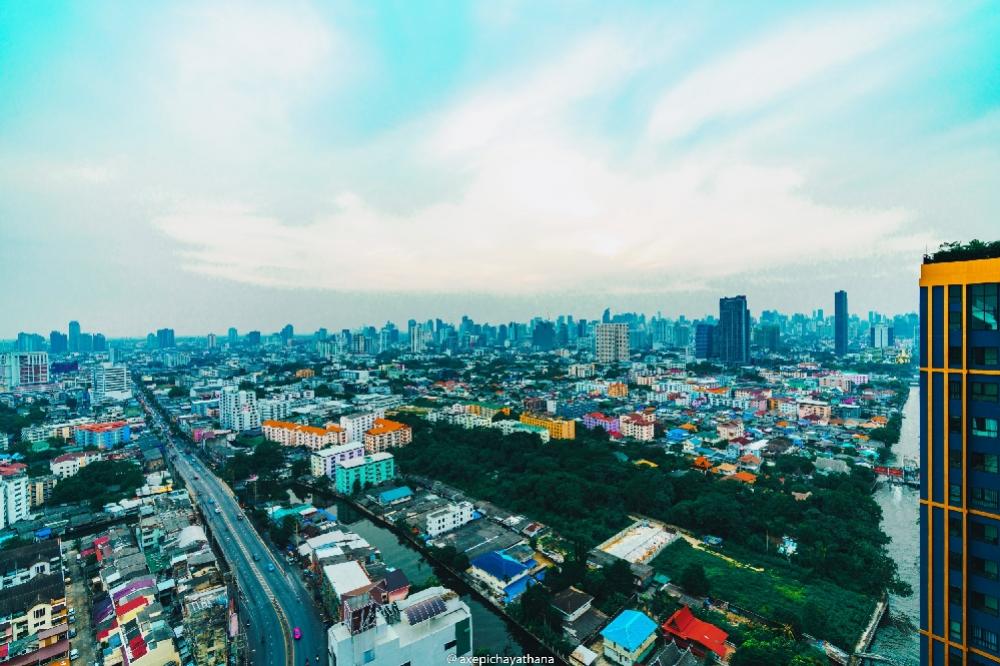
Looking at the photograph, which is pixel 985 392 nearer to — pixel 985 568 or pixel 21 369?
pixel 985 568

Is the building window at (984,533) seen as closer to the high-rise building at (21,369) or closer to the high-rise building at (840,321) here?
the high-rise building at (21,369)

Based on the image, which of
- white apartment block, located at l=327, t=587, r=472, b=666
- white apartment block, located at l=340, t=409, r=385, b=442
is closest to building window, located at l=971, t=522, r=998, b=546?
white apartment block, located at l=327, t=587, r=472, b=666

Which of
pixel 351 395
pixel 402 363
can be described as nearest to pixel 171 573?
pixel 351 395

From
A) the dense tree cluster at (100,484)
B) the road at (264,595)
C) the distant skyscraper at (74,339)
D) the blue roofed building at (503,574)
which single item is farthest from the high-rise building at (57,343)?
the blue roofed building at (503,574)

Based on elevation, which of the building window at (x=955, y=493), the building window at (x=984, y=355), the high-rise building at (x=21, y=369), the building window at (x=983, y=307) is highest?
the building window at (x=983, y=307)

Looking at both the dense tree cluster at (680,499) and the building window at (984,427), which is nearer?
the building window at (984,427)

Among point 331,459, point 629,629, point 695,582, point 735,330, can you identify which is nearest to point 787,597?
point 695,582
